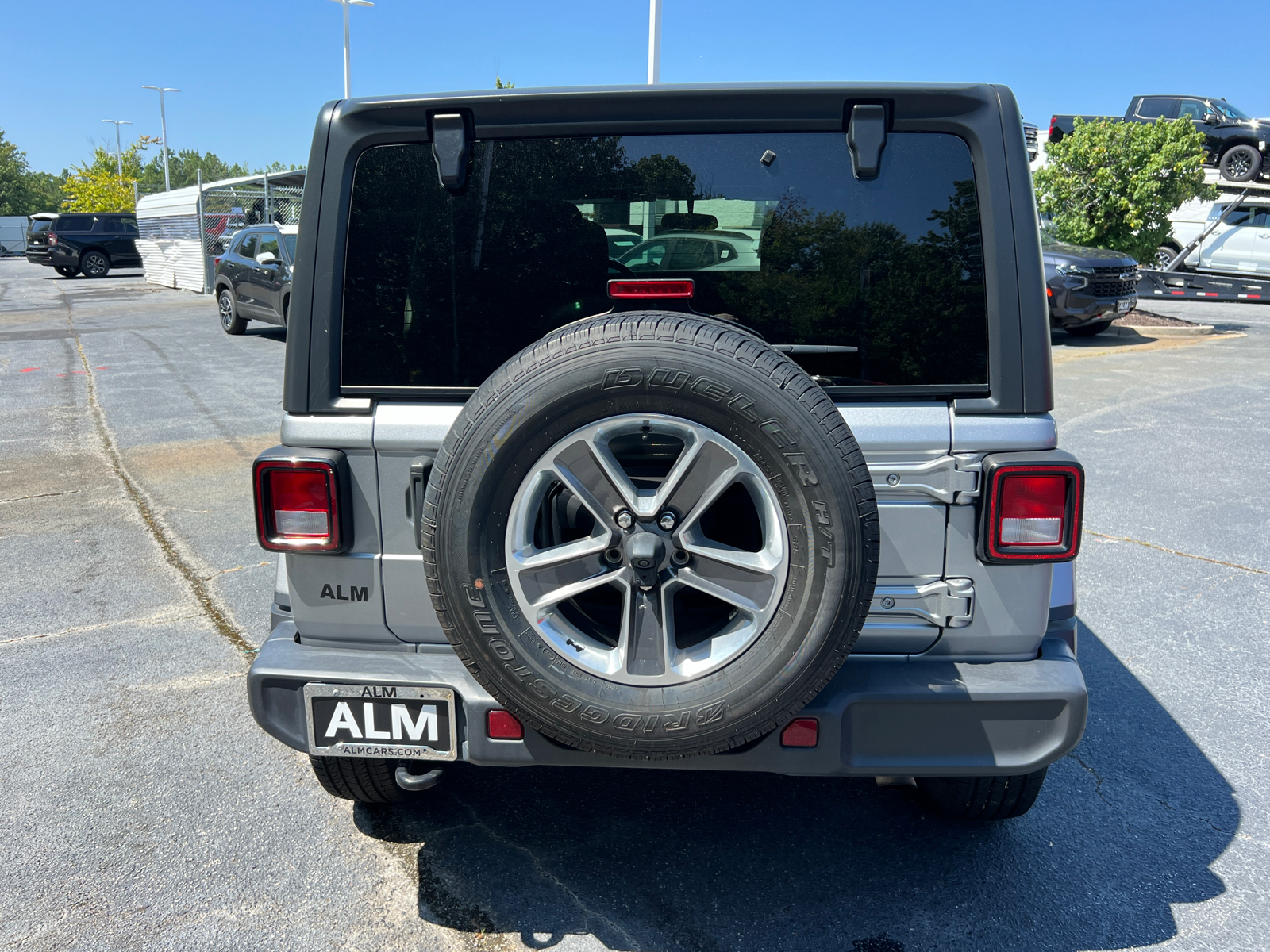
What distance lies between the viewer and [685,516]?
212 centimetres

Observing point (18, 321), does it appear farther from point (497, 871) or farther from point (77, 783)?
point (497, 871)

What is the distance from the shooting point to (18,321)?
63.7 feet

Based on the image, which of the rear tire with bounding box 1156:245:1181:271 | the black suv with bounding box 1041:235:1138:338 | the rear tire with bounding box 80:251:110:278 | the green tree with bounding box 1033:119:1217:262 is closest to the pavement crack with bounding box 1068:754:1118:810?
the black suv with bounding box 1041:235:1138:338

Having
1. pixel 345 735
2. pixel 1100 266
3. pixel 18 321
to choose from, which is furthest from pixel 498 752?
pixel 18 321

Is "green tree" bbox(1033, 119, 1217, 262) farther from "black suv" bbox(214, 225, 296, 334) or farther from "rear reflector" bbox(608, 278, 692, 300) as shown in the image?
"rear reflector" bbox(608, 278, 692, 300)

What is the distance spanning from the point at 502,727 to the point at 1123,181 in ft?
55.8

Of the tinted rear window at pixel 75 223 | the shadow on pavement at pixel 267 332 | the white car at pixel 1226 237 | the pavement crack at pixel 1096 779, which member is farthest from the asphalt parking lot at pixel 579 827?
the tinted rear window at pixel 75 223

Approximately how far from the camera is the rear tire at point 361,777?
277 cm

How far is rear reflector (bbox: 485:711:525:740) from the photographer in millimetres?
2312

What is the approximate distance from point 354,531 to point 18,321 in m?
20.9

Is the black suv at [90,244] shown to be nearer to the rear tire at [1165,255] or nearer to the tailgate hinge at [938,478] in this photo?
the rear tire at [1165,255]

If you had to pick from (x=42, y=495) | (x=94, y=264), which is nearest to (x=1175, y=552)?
(x=42, y=495)

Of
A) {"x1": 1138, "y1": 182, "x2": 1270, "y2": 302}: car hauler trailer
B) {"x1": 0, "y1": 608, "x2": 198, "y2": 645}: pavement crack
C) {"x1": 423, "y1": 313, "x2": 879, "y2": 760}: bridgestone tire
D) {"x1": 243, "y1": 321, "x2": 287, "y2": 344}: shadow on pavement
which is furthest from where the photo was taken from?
{"x1": 1138, "y1": 182, "x2": 1270, "y2": 302}: car hauler trailer

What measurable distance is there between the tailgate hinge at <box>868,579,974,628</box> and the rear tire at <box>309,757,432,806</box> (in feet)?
4.62
